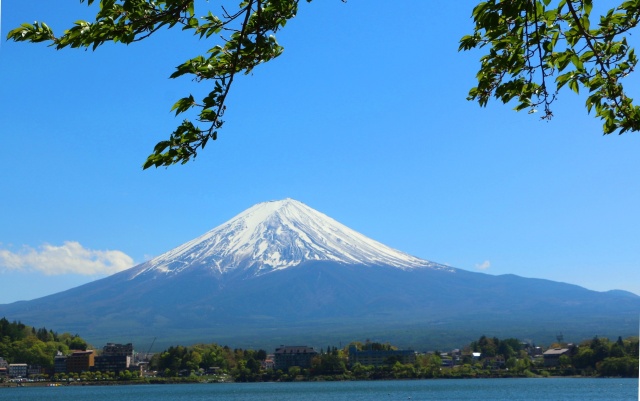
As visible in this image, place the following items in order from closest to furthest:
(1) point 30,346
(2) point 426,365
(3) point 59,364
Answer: (2) point 426,365
(3) point 59,364
(1) point 30,346

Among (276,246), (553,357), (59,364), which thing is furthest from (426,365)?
(276,246)

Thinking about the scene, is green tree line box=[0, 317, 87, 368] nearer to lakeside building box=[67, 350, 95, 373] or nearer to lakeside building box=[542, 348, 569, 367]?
lakeside building box=[67, 350, 95, 373]

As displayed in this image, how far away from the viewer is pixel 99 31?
5.67 ft

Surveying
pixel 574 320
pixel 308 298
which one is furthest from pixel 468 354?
pixel 308 298

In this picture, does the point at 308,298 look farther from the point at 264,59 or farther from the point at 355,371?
the point at 264,59

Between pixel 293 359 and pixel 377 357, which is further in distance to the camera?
pixel 377 357

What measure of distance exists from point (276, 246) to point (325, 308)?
19787 mm

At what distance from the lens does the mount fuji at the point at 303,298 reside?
108 metres

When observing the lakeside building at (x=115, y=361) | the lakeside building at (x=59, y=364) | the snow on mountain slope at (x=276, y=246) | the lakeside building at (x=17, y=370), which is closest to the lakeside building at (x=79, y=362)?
the lakeside building at (x=59, y=364)

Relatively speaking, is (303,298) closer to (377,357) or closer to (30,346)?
(30,346)

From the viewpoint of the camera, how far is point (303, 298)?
13375 cm

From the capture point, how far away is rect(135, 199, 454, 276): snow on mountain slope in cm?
14225

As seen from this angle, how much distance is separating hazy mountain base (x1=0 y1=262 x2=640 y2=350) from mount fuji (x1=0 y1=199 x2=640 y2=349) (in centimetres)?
18

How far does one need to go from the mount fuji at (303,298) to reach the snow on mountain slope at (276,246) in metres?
0.20
